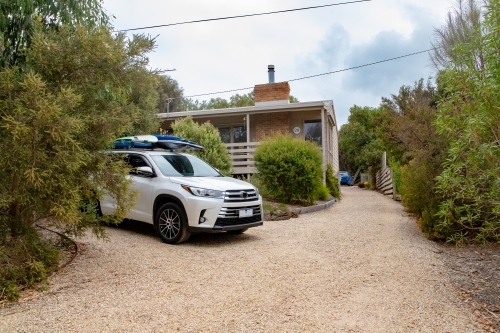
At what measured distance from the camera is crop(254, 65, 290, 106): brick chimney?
18261mm

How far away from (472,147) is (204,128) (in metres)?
10.4

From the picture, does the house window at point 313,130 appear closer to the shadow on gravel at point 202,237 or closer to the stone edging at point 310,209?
the stone edging at point 310,209

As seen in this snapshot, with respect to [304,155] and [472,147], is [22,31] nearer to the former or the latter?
[472,147]

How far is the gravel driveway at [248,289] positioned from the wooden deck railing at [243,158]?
9138 millimetres

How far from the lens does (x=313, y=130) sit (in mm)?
18750

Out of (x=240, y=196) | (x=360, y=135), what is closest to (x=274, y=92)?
(x=240, y=196)

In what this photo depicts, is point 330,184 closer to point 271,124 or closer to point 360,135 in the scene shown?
point 271,124

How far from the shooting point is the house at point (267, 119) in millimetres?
16969

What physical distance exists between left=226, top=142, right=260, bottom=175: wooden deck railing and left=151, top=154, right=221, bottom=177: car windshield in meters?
8.14

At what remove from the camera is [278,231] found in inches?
347

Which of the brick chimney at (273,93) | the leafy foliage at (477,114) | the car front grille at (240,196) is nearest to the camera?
the leafy foliage at (477,114)

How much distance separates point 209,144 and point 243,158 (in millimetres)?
4114

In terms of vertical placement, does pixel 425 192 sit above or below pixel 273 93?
below

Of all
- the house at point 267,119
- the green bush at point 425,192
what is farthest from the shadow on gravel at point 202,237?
the house at point 267,119
